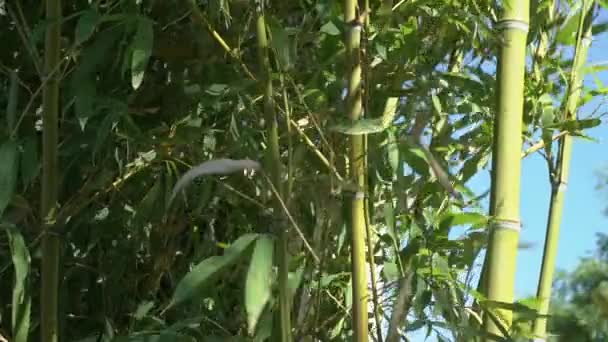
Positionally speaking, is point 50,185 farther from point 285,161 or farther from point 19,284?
point 285,161

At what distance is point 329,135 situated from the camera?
1.03 metres

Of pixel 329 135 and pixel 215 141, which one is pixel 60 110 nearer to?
pixel 215 141

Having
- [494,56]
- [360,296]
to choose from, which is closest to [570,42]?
[494,56]

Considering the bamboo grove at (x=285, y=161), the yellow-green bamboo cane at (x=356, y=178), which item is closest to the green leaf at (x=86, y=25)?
the bamboo grove at (x=285, y=161)

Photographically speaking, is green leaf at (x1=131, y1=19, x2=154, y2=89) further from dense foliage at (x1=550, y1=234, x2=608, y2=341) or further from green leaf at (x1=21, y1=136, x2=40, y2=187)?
dense foliage at (x1=550, y1=234, x2=608, y2=341)

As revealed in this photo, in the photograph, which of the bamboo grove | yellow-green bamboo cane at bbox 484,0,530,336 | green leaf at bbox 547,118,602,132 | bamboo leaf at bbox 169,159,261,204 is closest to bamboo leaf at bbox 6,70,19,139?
the bamboo grove

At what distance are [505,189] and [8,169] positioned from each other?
59 centimetres

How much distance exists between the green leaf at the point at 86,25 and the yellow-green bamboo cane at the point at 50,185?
5 centimetres

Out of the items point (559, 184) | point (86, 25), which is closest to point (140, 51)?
point (86, 25)

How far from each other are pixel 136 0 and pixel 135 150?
0.72 ft

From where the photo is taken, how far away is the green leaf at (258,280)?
908mm

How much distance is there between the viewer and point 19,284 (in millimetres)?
1115

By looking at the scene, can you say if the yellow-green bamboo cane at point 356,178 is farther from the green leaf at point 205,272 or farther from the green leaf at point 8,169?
the green leaf at point 8,169

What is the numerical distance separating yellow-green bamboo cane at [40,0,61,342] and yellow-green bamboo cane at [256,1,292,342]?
0.97 ft
